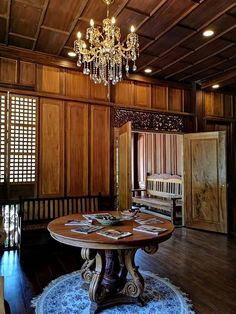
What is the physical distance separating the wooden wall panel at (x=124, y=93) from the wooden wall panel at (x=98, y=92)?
0.70ft

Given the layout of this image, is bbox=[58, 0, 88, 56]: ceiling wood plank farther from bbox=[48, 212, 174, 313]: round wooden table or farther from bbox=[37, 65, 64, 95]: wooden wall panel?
bbox=[48, 212, 174, 313]: round wooden table

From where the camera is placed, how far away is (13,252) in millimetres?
3756

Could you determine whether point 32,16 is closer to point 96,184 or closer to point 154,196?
point 96,184

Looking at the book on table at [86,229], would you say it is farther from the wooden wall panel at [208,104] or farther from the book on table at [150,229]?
the wooden wall panel at [208,104]

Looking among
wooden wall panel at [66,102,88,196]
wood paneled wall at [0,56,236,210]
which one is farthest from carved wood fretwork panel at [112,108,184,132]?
wooden wall panel at [66,102,88,196]

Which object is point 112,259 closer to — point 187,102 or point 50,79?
point 50,79

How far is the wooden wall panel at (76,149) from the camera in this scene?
443 centimetres

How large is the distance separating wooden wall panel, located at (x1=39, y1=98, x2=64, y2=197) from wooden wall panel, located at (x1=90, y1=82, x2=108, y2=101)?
66cm

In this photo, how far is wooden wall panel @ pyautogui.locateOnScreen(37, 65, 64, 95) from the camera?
4.26m

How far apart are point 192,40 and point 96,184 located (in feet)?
9.55

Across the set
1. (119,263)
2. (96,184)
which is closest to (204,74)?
(96,184)

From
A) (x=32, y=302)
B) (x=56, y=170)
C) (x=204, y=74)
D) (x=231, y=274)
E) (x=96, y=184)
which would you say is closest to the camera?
(x=32, y=302)

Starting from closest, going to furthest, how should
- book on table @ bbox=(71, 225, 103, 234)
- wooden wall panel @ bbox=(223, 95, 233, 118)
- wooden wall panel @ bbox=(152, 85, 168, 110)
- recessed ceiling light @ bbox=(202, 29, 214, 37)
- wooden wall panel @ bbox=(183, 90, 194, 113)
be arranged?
book on table @ bbox=(71, 225, 103, 234), recessed ceiling light @ bbox=(202, 29, 214, 37), wooden wall panel @ bbox=(152, 85, 168, 110), wooden wall panel @ bbox=(183, 90, 194, 113), wooden wall panel @ bbox=(223, 95, 233, 118)

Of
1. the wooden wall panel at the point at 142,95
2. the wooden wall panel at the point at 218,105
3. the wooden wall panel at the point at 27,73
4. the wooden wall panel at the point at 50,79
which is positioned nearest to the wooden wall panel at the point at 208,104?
the wooden wall panel at the point at 218,105
